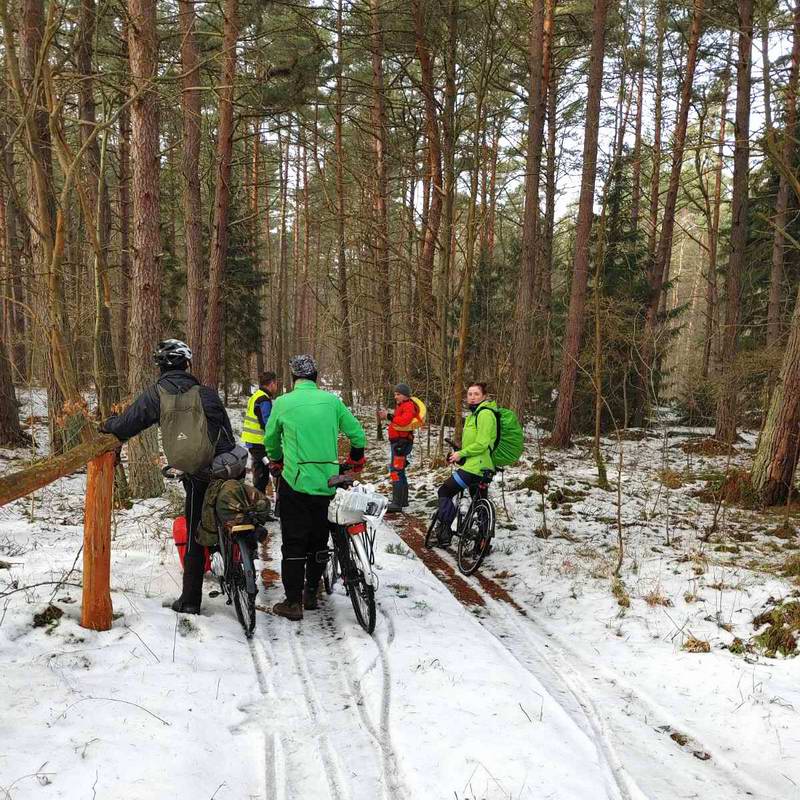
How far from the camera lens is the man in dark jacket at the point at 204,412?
4.14m

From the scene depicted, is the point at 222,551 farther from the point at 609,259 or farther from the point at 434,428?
the point at 609,259

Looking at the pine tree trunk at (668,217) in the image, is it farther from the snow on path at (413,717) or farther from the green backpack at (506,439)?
the snow on path at (413,717)

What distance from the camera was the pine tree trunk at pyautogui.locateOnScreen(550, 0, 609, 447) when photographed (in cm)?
1283

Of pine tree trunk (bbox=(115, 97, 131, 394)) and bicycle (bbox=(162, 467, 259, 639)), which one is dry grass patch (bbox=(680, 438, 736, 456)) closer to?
bicycle (bbox=(162, 467, 259, 639))

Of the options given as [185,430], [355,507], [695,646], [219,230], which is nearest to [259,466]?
[355,507]

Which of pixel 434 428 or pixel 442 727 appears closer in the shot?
pixel 442 727

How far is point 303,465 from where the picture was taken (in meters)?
4.80

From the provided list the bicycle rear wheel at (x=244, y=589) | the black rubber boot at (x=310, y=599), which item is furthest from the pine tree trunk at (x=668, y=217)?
the bicycle rear wheel at (x=244, y=589)

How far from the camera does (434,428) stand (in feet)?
58.3

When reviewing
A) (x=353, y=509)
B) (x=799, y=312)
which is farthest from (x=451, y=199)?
(x=353, y=509)

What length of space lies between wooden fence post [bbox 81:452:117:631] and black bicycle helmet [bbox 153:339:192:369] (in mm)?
835

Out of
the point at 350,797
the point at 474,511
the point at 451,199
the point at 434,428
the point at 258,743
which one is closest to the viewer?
the point at 350,797

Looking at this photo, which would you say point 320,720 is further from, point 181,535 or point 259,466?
point 259,466

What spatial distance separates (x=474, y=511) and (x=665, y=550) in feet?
8.31
